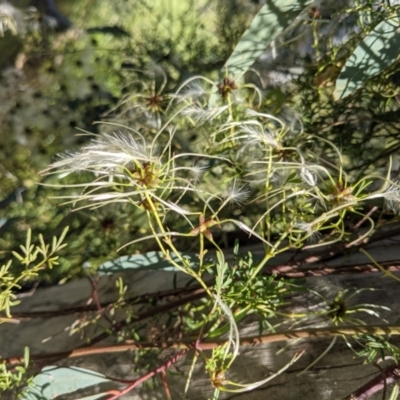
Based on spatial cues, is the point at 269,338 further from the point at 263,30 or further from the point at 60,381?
the point at 263,30

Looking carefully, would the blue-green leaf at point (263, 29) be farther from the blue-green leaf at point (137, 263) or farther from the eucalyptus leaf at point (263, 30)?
the blue-green leaf at point (137, 263)

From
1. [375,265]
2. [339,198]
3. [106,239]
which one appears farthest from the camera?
[106,239]

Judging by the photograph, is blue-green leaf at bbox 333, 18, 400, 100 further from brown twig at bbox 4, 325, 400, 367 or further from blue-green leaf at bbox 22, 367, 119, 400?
blue-green leaf at bbox 22, 367, 119, 400

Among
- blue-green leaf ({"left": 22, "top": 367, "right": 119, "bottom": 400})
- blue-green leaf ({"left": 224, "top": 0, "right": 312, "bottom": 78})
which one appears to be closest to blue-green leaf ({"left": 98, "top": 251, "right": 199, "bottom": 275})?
blue-green leaf ({"left": 22, "top": 367, "right": 119, "bottom": 400})

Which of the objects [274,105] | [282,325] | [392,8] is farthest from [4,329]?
[392,8]

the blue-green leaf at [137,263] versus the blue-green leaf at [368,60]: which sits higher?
the blue-green leaf at [368,60]

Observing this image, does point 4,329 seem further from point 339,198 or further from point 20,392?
point 339,198

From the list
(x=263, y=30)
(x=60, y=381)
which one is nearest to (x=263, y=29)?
(x=263, y=30)

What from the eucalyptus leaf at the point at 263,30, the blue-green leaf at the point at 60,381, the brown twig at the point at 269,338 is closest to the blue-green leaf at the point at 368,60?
the eucalyptus leaf at the point at 263,30
